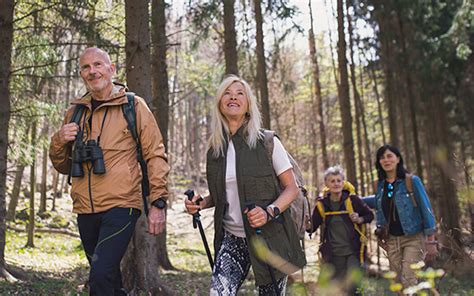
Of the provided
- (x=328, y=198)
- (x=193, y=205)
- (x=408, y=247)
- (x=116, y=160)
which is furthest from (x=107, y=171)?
(x=408, y=247)

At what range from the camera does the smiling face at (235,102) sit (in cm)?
413

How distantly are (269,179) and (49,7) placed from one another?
19.7ft

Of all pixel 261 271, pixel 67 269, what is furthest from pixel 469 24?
pixel 261 271

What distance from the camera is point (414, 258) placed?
21.3 ft

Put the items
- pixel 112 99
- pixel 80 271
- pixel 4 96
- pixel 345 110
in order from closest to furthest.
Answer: pixel 112 99
pixel 4 96
pixel 80 271
pixel 345 110

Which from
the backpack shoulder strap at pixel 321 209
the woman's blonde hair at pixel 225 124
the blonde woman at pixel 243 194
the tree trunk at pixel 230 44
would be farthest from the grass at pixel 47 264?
the tree trunk at pixel 230 44

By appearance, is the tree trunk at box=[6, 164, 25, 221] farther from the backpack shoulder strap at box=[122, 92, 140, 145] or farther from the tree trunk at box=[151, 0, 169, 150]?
the backpack shoulder strap at box=[122, 92, 140, 145]

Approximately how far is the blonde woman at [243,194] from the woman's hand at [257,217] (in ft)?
0.13

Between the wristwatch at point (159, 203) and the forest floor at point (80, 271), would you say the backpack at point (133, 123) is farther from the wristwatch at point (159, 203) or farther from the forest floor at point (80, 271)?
the forest floor at point (80, 271)

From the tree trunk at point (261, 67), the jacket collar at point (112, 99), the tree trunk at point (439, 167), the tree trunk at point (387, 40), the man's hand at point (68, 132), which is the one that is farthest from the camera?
the tree trunk at point (387, 40)

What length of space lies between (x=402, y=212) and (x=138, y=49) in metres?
3.85

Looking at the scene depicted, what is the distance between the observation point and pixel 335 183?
6871 mm

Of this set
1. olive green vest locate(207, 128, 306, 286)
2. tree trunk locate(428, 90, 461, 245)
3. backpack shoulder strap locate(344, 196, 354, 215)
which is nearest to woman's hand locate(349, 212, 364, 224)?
backpack shoulder strap locate(344, 196, 354, 215)

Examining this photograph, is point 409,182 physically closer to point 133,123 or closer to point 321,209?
point 321,209
